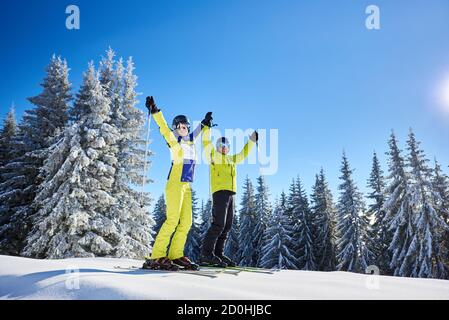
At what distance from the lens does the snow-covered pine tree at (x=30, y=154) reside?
15594 millimetres

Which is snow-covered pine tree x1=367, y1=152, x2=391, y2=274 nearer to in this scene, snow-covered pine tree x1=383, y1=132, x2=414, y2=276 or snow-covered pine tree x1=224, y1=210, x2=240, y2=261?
snow-covered pine tree x1=383, y1=132, x2=414, y2=276

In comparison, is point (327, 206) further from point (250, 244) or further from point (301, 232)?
point (250, 244)

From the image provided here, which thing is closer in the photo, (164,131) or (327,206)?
(164,131)

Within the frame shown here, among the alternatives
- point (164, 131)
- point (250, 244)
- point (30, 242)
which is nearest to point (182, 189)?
point (164, 131)

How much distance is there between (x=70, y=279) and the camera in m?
2.51

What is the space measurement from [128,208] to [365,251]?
69.8 ft

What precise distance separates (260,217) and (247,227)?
8.22ft

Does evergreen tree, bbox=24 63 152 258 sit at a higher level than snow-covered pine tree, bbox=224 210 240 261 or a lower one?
higher

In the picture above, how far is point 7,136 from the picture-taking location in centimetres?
2188

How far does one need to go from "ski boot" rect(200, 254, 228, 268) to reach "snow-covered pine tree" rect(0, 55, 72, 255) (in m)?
13.5

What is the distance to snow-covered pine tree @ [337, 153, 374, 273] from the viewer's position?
87.8 ft

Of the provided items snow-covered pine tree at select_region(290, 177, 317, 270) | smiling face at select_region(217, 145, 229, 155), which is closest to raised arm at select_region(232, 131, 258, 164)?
smiling face at select_region(217, 145, 229, 155)

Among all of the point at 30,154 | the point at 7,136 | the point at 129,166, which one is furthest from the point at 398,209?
the point at 7,136
